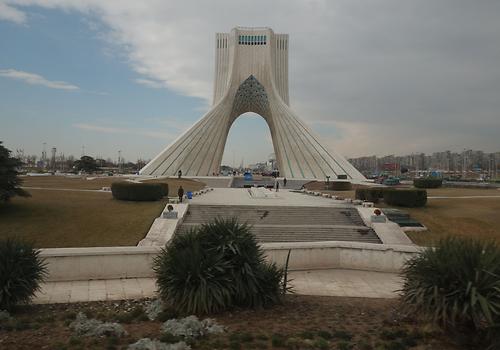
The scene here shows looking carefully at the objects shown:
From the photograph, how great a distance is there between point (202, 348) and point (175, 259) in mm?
1582

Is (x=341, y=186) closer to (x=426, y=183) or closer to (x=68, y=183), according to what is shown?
(x=426, y=183)

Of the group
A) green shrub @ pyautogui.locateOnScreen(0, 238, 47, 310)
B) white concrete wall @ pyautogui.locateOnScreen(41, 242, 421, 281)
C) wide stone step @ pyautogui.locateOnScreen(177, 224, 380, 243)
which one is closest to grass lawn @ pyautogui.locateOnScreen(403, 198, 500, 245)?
wide stone step @ pyautogui.locateOnScreen(177, 224, 380, 243)

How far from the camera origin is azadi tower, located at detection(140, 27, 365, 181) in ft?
132

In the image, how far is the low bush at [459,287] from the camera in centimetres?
411

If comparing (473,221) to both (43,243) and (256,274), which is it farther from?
(43,243)

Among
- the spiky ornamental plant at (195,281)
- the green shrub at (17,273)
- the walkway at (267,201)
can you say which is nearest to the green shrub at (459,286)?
the spiky ornamental plant at (195,281)

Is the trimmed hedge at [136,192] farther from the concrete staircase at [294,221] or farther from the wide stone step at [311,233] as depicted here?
the wide stone step at [311,233]

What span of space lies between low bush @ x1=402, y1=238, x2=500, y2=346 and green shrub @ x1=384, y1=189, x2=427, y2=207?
12049 millimetres

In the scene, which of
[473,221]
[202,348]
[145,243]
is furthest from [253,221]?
[202,348]

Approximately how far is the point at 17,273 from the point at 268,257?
448cm

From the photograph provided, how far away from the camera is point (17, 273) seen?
5.46 m

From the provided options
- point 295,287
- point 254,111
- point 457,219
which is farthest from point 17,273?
point 254,111

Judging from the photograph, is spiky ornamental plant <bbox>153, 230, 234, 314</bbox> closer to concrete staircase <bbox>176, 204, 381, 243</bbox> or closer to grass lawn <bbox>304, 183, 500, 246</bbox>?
concrete staircase <bbox>176, 204, 381, 243</bbox>

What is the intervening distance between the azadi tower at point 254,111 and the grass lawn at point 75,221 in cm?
2282
